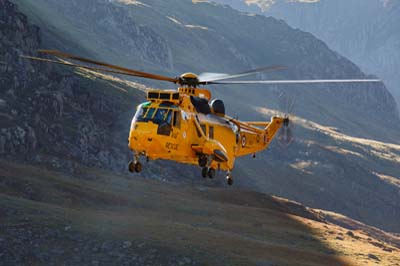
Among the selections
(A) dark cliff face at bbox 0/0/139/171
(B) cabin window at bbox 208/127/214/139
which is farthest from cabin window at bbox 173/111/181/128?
(A) dark cliff face at bbox 0/0/139/171

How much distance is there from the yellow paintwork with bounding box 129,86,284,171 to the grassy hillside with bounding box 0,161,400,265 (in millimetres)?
21823

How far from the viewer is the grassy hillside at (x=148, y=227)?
180ft

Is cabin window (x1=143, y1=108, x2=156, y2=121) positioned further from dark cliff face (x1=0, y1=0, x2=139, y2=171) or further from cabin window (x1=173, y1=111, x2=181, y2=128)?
dark cliff face (x1=0, y1=0, x2=139, y2=171)

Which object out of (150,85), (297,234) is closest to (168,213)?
(297,234)

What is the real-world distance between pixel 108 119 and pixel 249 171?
4552cm

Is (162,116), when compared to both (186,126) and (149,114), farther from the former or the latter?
(186,126)

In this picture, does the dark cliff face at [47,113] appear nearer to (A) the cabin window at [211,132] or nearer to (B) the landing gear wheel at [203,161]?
(A) the cabin window at [211,132]

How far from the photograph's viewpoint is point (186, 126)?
1227 inches

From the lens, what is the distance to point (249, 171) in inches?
5876

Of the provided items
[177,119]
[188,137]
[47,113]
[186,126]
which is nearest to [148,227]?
[188,137]

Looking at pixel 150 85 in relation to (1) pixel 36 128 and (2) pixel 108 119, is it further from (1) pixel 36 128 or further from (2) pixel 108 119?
(1) pixel 36 128

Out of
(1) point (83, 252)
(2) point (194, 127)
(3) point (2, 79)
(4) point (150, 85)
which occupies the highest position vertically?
(4) point (150, 85)

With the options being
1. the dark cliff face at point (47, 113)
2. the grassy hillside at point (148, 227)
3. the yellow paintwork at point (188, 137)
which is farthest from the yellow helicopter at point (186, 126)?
the dark cliff face at point (47, 113)

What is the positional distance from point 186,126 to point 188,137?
536 mm
